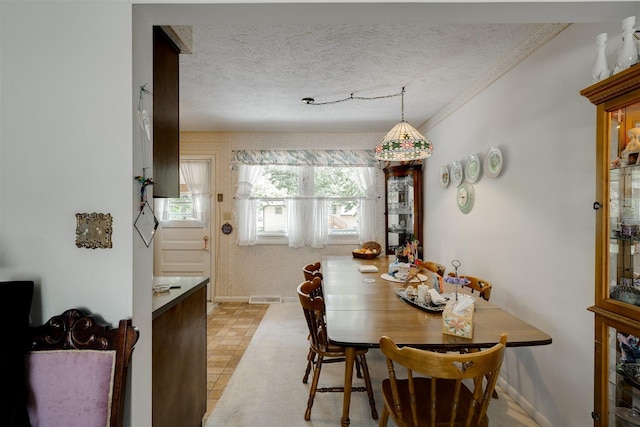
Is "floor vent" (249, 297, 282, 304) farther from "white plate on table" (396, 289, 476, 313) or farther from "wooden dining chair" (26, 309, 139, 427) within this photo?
"wooden dining chair" (26, 309, 139, 427)

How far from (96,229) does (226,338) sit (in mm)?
2641

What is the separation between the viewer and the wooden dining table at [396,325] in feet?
4.82

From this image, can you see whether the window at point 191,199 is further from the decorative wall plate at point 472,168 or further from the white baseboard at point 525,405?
the white baseboard at point 525,405

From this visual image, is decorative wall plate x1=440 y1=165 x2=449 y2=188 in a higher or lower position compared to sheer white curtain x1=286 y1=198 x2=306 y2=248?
higher

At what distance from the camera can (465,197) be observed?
10.5ft

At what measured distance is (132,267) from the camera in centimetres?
118

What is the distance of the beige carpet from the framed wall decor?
1531 millimetres

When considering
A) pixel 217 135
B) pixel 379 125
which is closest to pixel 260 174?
pixel 217 135

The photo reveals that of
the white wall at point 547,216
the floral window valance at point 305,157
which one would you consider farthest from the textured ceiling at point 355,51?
the floral window valance at point 305,157

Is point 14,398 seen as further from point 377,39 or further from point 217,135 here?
point 217,135

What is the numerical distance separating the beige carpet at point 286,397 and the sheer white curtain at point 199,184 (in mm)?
2349

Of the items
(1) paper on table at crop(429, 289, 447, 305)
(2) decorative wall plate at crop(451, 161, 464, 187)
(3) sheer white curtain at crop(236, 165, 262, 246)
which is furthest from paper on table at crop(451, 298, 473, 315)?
(3) sheer white curtain at crop(236, 165, 262, 246)

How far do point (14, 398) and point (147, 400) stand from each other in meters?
0.41

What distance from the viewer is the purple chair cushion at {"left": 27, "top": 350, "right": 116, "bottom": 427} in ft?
3.59
